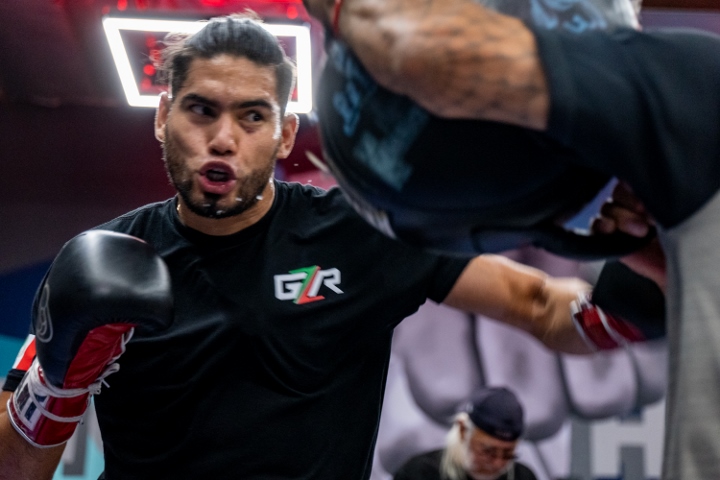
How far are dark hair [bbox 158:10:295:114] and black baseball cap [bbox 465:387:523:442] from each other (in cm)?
166

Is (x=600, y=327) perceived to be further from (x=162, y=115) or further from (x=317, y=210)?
(x=162, y=115)

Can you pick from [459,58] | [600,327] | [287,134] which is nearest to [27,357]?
[287,134]

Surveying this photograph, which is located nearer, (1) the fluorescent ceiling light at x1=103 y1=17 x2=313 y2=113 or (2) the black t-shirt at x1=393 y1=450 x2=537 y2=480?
(2) the black t-shirt at x1=393 y1=450 x2=537 y2=480

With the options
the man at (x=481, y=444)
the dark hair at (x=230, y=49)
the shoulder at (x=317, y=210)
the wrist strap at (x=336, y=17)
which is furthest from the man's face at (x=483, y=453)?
the wrist strap at (x=336, y=17)

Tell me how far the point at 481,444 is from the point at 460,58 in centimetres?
242

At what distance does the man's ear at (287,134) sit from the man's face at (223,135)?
0.07 meters

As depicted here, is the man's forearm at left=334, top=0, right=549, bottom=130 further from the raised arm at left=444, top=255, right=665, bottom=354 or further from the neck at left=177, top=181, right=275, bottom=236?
the neck at left=177, top=181, right=275, bottom=236

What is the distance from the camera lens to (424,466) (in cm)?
301

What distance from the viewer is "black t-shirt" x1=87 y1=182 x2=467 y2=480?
143 centimetres

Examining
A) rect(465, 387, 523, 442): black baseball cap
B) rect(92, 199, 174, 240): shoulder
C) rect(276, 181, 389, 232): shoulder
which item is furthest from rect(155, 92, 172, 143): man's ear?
rect(465, 387, 523, 442): black baseball cap

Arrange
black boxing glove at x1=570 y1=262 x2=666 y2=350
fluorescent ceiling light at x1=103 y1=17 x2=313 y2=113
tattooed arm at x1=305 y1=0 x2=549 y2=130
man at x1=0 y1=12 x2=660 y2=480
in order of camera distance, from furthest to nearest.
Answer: fluorescent ceiling light at x1=103 y1=17 x2=313 y2=113
man at x1=0 y1=12 x2=660 y2=480
black boxing glove at x1=570 y1=262 x2=666 y2=350
tattooed arm at x1=305 y1=0 x2=549 y2=130

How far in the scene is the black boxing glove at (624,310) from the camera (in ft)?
3.47

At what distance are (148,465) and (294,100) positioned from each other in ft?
6.98

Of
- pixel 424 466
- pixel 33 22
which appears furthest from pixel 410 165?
pixel 33 22
